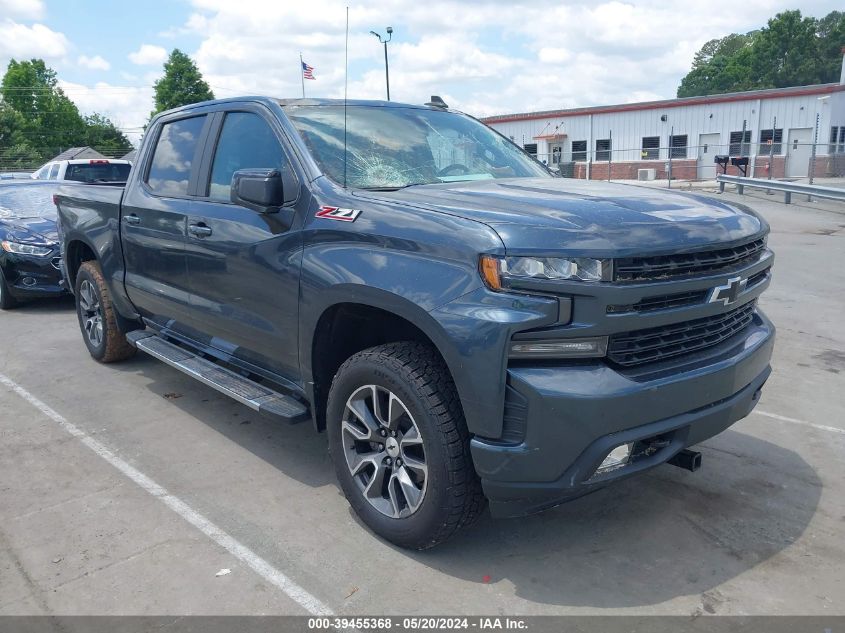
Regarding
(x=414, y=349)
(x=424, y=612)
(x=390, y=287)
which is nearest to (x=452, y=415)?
(x=414, y=349)

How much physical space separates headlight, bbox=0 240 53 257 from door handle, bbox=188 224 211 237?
508 cm

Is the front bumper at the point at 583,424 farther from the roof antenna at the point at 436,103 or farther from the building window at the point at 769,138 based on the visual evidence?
the building window at the point at 769,138

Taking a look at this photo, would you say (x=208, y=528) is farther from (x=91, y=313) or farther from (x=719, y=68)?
(x=719, y=68)

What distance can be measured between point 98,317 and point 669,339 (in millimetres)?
5023

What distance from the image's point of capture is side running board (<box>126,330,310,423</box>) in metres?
3.79

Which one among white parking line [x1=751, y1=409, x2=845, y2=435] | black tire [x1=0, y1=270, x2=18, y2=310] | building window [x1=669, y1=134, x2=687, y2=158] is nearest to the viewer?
white parking line [x1=751, y1=409, x2=845, y2=435]

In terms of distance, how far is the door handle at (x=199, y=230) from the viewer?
4273 millimetres

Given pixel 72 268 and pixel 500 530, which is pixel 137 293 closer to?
pixel 72 268

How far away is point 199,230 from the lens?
14.3 feet

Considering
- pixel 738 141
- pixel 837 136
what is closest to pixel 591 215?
pixel 738 141

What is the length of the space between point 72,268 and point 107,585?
13.9ft

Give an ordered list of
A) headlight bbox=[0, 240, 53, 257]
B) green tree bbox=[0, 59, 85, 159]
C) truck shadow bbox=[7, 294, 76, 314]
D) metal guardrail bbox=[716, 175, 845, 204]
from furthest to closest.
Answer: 1. green tree bbox=[0, 59, 85, 159]
2. metal guardrail bbox=[716, 175, 845, 204]
3. truck shadow bbox=[7, 294, 76, 314]
4. headlight bbox=[0, 240, 53, 257]

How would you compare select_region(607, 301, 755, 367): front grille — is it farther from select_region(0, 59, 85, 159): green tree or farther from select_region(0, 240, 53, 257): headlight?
select_region(0, 59, 85, 159): green tree

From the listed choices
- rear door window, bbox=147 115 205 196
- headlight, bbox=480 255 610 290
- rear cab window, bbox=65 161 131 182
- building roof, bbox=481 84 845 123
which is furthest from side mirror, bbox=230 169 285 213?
building roof, bbox=481 84 845 123
